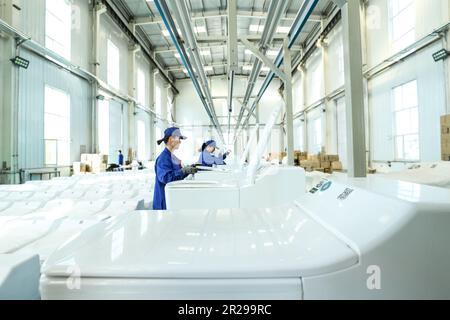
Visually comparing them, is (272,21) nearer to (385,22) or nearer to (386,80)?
(386,80)

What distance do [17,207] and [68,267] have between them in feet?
6.92

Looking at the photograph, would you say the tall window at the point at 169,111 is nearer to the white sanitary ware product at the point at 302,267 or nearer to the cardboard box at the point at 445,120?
the cardboard box at the point at 445,120

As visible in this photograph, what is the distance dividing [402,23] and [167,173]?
6459 millimetres

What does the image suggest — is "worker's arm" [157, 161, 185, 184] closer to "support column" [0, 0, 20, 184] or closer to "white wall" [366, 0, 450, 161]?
"support column" [0, 0, 20, 184]

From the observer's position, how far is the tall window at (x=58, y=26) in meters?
5.80

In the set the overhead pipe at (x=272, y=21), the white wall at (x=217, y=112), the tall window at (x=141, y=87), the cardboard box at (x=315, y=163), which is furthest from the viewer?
the white wall at (x=217, y=112)

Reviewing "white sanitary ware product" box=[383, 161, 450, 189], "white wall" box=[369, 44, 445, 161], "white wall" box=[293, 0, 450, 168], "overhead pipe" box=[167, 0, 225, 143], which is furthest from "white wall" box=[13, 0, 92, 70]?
"white wall" box=[369, 44, 445, 161]

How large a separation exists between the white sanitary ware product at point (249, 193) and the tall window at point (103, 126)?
6.96 m

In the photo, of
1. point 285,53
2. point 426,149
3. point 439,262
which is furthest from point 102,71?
point 439,262

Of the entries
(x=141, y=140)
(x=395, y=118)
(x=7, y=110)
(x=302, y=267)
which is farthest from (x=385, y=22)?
(x=141, y=140)

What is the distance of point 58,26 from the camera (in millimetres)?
6207

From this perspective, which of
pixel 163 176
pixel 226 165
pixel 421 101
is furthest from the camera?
pixel 421 101

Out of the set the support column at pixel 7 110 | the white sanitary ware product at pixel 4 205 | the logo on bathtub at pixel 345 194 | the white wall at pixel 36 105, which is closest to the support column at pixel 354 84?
the logo on bathtub at pixel 345 194

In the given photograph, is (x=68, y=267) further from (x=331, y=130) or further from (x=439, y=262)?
(x=331, y=130)
